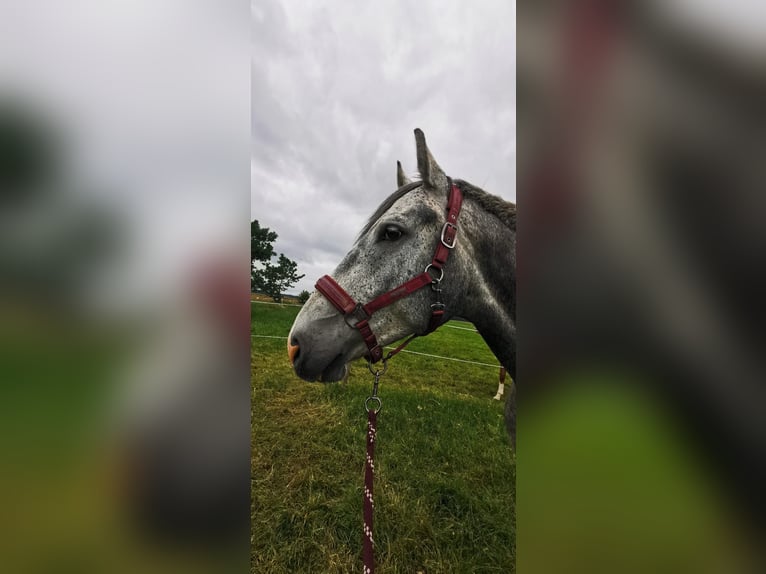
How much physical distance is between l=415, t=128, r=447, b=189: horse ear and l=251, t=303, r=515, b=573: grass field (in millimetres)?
2726

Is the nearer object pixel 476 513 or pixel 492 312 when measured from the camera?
A: pixel 492 312

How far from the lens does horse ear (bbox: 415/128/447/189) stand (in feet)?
6.64

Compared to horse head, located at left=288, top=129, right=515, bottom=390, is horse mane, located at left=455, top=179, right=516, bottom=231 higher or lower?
higher

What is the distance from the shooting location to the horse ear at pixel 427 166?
203cm
